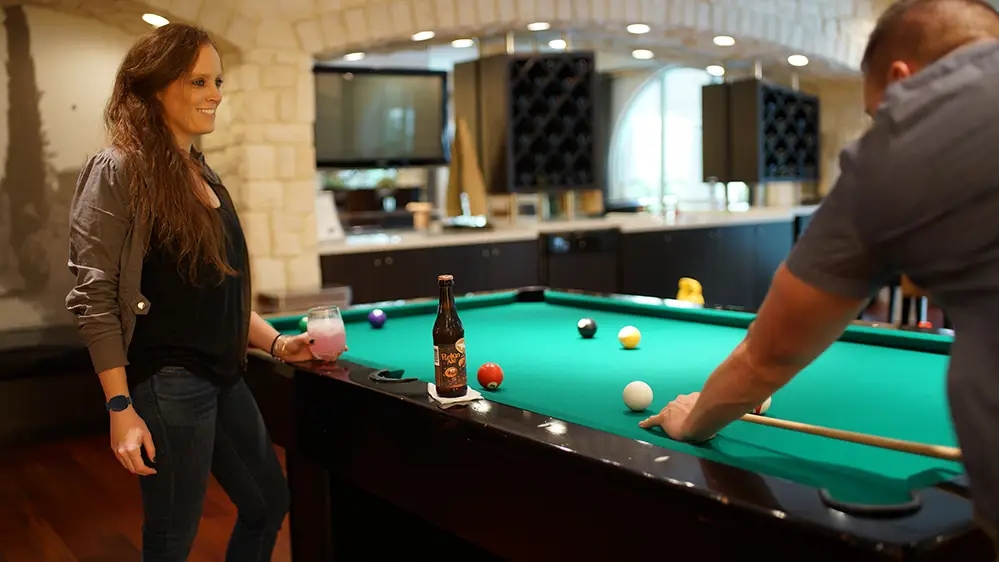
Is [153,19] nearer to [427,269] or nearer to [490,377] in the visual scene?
[427,269]

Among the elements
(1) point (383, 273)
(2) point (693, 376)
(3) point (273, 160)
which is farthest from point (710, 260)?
(2) point (693, 376)

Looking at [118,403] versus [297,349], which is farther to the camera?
[297,349]

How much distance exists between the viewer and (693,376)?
2137 mm

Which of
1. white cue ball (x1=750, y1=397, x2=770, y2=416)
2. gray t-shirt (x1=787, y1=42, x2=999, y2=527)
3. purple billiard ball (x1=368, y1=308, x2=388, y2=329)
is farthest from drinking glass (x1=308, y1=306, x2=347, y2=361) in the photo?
gray t-shirt (x1=787, y1=42, x2=999, y2=527)

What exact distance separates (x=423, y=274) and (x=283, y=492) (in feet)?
11.7

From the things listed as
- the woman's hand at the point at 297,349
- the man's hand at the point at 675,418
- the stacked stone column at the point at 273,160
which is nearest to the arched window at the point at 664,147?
the stacked stone column at the point at 273,160

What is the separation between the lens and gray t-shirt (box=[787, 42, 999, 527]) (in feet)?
3.27

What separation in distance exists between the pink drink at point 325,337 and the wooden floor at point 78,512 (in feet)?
3.77

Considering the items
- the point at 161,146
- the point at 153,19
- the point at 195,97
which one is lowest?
the point at 161,146

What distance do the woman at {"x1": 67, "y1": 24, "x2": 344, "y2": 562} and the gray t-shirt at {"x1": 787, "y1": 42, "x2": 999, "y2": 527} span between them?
1307mm

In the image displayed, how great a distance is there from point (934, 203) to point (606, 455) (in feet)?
2.13

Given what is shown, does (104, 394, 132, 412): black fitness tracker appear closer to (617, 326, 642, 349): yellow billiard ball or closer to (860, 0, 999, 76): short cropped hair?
(617, 326, 642, 349): yellow billiard ball

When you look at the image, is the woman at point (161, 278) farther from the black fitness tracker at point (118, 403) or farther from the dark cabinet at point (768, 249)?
the dark cabinet at point (768, 249)

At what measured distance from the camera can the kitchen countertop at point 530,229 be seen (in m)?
5.62
